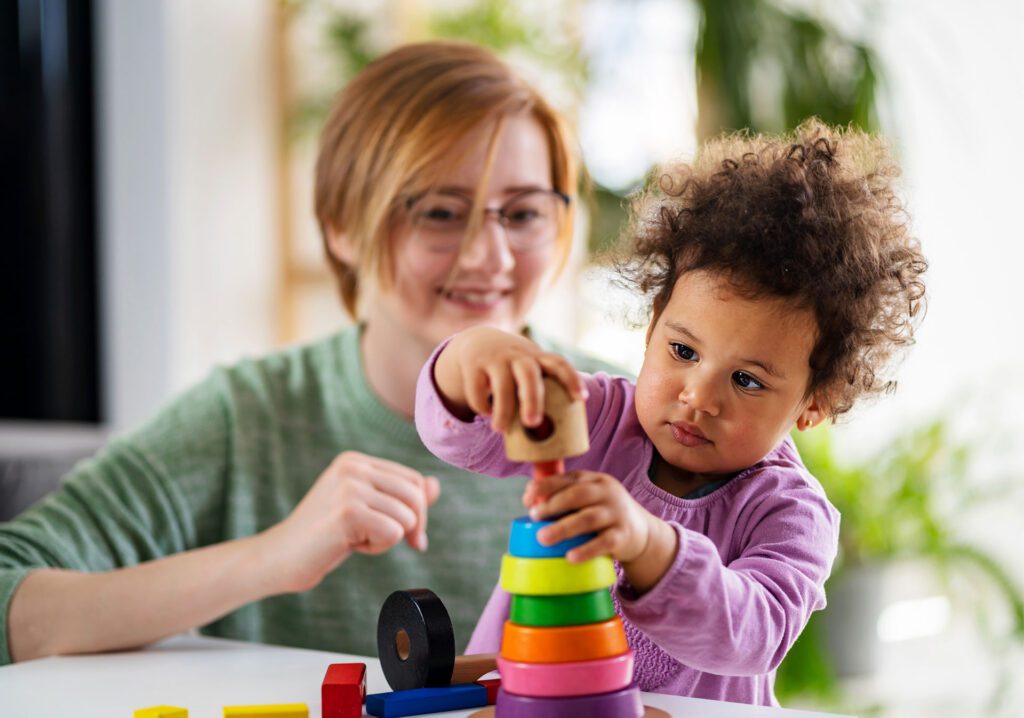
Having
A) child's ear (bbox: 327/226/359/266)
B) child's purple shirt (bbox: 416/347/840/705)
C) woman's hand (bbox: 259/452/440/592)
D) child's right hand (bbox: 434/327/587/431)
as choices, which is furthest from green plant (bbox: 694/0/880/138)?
child's right hand (bbox: 434/327/587/431)

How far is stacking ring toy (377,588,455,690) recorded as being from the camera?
2.54ft

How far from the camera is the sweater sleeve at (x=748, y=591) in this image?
0.62 metres

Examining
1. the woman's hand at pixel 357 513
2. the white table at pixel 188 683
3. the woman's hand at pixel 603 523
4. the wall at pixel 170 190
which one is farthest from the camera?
the wall at pixel 170 190

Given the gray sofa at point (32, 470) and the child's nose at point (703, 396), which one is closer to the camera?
the child's nose at point (703, 396)

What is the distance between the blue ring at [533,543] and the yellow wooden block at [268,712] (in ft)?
0.69

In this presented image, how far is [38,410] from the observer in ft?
10.4

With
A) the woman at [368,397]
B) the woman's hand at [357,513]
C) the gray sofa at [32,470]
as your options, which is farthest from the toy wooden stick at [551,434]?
the gray sofa at [32,470]

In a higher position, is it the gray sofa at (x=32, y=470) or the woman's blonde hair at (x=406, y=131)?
the woman's blonde hair at (x=406, y=131)

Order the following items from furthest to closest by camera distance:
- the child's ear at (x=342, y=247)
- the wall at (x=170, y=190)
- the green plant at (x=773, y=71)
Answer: the wall at (x=170, y=190)
the green plant at (x=773, y=71)
the child's ear at (x=342, y=247)

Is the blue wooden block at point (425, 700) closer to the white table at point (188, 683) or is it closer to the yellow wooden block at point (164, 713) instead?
the white table at point (188, 683)

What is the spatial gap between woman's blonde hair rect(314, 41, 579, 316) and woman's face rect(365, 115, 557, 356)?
0.02 meters

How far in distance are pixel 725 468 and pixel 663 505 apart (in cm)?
5

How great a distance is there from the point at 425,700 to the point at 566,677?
0.16 metres

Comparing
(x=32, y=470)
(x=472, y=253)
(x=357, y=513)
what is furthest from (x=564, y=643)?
(x=32, y=470)
